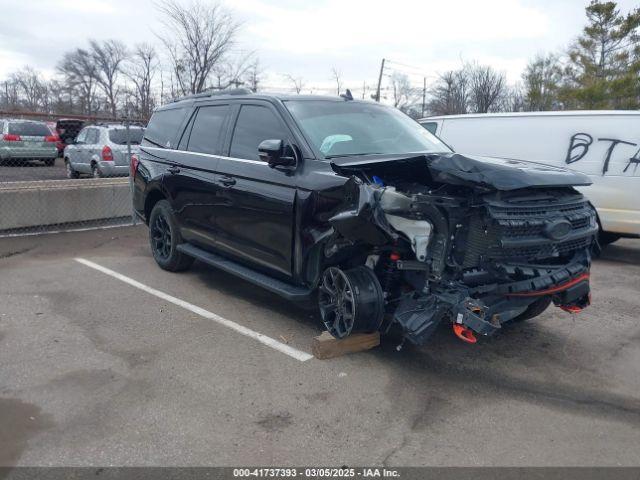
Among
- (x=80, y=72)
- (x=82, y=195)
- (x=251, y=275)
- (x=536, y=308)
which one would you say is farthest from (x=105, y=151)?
(x=80, y=72)

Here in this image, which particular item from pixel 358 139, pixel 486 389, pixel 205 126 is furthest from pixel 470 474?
pixel 205 126

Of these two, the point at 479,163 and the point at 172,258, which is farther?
the point at 172,258

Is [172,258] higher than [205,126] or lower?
lower

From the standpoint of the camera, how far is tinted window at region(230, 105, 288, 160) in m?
4.85

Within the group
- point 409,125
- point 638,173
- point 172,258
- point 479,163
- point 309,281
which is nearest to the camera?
point 479,163

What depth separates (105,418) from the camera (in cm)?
337

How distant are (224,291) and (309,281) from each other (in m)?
1.82

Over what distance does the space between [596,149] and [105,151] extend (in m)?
10.7

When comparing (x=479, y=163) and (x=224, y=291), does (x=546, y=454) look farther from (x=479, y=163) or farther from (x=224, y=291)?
(x=224, y=291)

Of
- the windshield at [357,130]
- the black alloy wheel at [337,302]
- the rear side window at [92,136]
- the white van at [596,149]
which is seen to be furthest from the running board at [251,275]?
the rear side window at [92,136]

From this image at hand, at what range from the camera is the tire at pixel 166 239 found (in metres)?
6.32

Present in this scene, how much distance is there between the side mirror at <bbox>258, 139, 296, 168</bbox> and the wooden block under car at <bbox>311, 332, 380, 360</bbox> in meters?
1.40

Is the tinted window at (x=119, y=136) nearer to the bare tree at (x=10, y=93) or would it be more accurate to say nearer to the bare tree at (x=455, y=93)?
the bare tree at (x=455, y=93)

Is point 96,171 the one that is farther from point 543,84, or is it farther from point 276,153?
point 543,84
